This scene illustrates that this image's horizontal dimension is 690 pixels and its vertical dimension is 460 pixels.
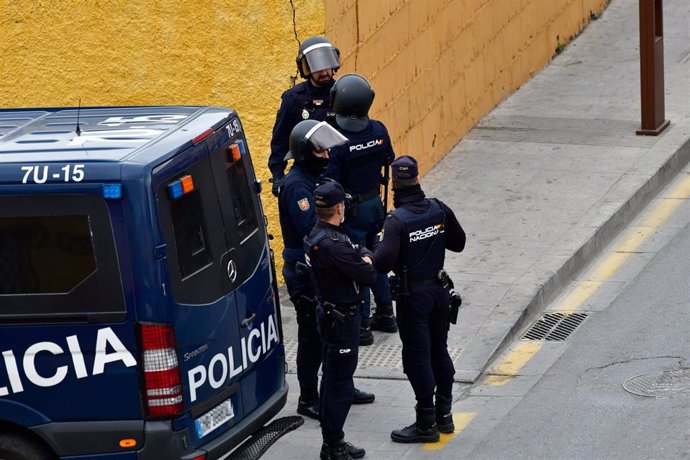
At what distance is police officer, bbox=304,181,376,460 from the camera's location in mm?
7707

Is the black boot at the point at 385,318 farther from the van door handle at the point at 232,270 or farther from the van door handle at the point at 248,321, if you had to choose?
the van door handle at the point at 232,270

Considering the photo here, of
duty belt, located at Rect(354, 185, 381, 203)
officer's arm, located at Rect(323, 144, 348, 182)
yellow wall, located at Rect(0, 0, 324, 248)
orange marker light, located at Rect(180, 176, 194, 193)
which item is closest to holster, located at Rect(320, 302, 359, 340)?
orange marker light, located at Rect(180, 176, 194, 193)

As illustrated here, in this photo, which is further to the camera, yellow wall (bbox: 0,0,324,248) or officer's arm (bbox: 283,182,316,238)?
yellow wall (bbox: 0,0,324,248)

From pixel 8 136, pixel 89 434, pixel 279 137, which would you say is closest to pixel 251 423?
pixel 89 434

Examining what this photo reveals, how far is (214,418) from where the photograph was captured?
273 inches

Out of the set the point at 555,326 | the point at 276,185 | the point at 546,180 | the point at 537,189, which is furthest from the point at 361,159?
the point at 546,180

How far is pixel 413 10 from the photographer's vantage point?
12688 mm

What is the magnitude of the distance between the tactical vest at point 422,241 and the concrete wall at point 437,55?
3332mm

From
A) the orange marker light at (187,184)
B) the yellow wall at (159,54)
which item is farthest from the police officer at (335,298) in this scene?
the yellow wall at (159,54)

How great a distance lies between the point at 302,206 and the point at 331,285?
0.77m

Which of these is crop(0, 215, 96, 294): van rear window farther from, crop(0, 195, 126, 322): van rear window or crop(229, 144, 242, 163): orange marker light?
crop(229, 144, 242, 163): orange marker light

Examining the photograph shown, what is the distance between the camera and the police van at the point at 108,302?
21.2 feet

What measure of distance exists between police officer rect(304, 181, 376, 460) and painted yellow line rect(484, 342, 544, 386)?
60.9 inches

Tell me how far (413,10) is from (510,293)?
3500 mm
